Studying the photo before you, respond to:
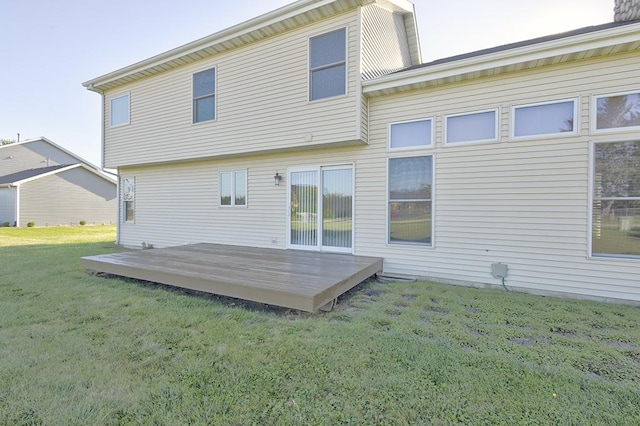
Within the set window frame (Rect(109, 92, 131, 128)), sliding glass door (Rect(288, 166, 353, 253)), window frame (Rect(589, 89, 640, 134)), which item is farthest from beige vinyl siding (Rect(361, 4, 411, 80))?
window frame (Rect(109, 92, 131, 128))

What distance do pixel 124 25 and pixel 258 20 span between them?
22.7ft

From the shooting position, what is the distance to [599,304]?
A: 4.06 meters

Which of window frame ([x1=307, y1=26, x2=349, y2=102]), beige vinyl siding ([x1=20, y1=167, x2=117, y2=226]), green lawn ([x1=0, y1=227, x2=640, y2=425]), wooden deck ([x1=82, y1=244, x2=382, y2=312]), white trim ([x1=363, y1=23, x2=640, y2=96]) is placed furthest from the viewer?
Answer: beige vinyl siding ([x1=20, y1=167, x2=117, y2=226])

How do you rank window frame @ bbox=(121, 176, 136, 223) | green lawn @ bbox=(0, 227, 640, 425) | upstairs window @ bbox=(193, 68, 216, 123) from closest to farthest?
green lawn @ bbox=(0, 227, 640, 425) → upstairs window @ bbox=(193, 68, 216, 123) → window frame @ bbox=(121, 176, 136, 223)

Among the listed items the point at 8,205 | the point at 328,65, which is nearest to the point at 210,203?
the point at 328,65

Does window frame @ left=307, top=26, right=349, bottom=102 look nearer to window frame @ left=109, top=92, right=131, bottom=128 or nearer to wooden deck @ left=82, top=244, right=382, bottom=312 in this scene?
wooden deck @ left=82, top=244, right=382, bottom=312

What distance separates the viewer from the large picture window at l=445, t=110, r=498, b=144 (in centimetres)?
491

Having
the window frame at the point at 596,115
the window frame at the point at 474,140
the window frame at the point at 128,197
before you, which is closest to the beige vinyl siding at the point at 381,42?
the window frame at the point at 474,140

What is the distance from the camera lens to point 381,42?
638cm

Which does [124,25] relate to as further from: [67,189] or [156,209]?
[67,189]

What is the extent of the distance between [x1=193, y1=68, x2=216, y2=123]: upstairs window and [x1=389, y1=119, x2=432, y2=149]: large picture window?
4.53 m

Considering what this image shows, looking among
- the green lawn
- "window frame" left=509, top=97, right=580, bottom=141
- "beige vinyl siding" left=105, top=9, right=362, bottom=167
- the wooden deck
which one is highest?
"beige vinyl siding" left=105, top=9, right=362, bottom=167

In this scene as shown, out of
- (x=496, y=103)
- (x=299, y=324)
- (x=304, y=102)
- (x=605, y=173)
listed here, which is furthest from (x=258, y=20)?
(x=605, y=173)

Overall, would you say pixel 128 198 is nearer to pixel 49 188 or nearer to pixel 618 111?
pixel 618 111
